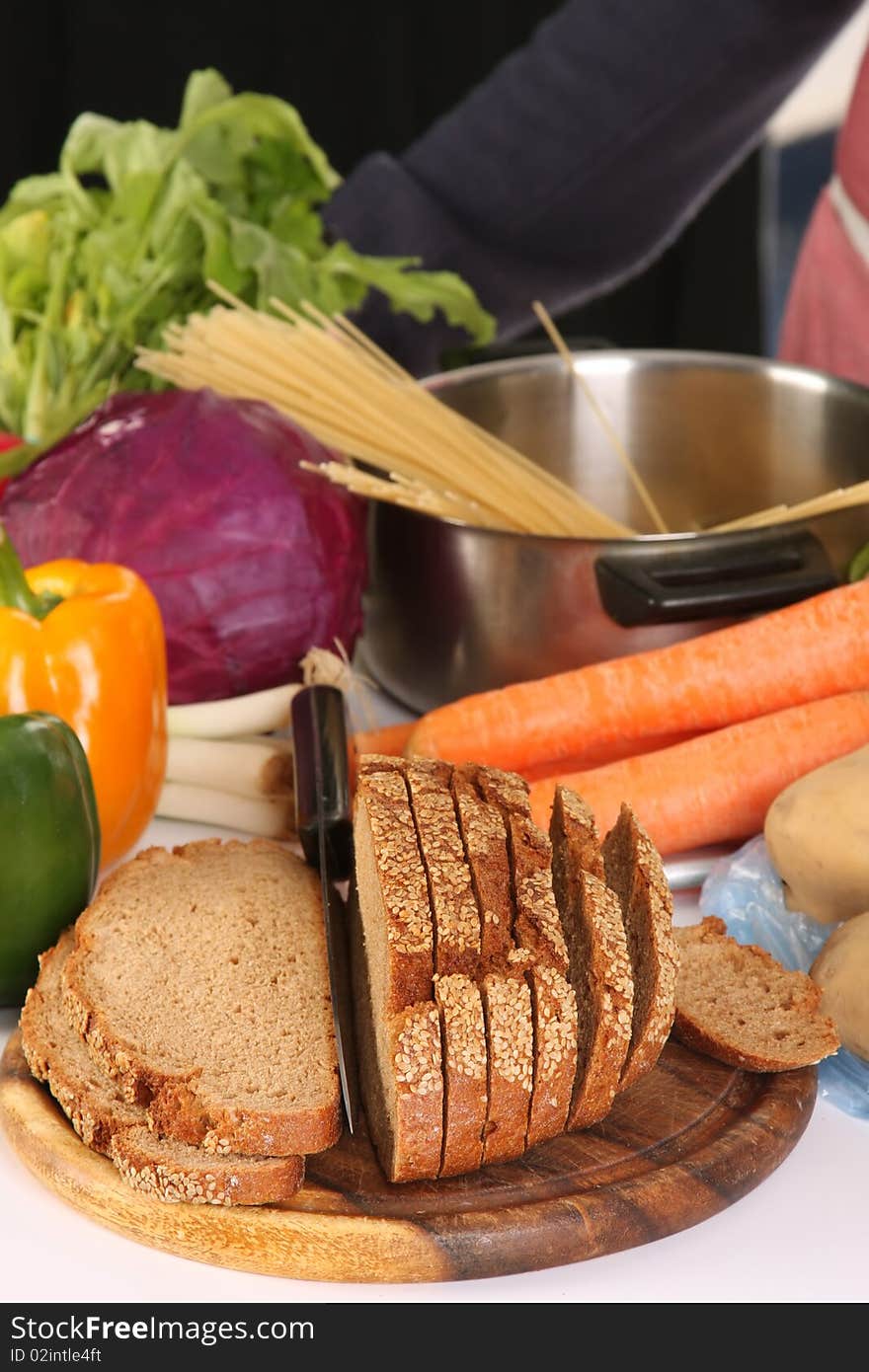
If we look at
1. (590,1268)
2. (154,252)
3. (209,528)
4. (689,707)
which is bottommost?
(590,1268)

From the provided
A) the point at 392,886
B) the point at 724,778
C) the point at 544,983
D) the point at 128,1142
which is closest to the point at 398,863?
the point at 392,886

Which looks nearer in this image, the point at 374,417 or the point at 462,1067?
the point at 462,1067

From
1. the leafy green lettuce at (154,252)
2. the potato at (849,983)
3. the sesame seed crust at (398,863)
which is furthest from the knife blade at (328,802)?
the leafy green lettuce at (154,252)

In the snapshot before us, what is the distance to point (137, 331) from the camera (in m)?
2.02

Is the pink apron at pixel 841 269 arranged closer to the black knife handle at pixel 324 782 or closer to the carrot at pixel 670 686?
the carrot at pixel 670 686

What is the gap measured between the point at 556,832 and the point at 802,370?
88cm

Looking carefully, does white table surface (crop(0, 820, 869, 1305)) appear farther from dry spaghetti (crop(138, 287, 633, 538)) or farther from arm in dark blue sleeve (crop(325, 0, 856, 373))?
arm in dark blue sleeve (crop(325, 0, 856, 373))

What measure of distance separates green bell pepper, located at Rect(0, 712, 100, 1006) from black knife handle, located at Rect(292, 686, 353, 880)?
18 centimetres

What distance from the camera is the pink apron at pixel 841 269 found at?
236 cm

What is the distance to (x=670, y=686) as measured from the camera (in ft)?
4.83

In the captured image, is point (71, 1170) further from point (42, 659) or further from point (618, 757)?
point (618, 757)

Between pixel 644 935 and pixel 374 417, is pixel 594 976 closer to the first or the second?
pixel 644 935

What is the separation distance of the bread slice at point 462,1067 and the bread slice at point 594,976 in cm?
8

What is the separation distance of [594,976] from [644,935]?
0.25ft
